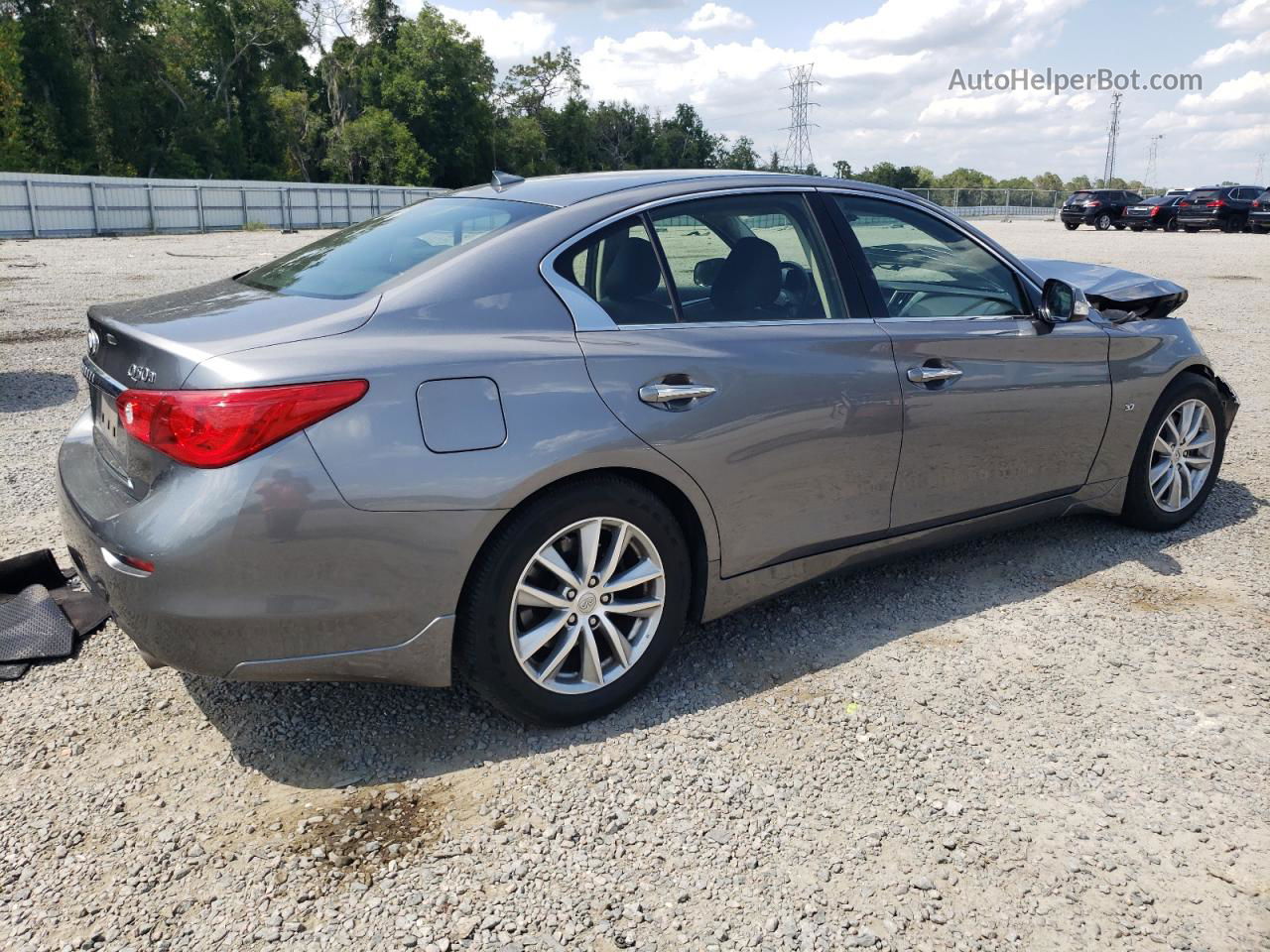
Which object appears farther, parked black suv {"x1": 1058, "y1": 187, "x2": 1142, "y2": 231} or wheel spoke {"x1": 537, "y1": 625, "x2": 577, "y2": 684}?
parked black suv {"x1": 1058, "y1": 187, "x2": 1142, "y2": 231}

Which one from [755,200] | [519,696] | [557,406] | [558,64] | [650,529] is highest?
[558,64]

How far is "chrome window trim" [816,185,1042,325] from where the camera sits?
3.89 metres

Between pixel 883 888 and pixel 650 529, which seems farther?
pixel 650 529

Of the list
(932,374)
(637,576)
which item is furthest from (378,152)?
(637,576)

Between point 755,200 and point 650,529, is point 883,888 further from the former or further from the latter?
point 755,200

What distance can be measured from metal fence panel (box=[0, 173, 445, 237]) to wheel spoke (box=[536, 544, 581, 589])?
22.9m

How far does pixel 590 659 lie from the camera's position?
125 inches

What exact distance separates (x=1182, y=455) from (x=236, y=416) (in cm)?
437

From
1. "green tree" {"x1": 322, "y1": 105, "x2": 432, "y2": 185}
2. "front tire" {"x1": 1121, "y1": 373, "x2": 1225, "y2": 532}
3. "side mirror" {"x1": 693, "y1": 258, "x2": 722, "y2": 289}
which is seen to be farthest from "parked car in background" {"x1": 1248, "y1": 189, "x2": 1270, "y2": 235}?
"green tree" {"x1": 322, "y1": 105, "x2": 432, "y2": 185}

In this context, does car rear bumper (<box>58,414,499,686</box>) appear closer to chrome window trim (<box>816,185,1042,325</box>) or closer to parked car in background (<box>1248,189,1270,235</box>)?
chrome window trim (<box>816,185,1042,325</box>)

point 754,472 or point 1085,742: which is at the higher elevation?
point 754,472

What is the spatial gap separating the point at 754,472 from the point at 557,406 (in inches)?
30.5

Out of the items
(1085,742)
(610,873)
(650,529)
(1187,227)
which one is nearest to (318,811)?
(610,873)

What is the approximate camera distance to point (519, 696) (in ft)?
10.0
